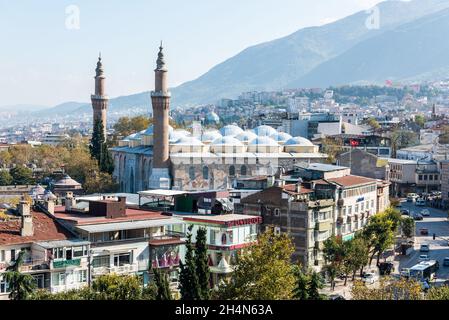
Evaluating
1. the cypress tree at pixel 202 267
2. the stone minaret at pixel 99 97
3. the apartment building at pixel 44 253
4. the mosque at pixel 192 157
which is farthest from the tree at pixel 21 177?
the cypress tree at pixel 202 267

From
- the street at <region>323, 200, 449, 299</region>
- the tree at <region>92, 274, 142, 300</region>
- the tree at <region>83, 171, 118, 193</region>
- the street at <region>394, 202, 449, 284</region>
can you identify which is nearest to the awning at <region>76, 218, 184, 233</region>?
the tree at <region>92, 274, 142, 300</region>

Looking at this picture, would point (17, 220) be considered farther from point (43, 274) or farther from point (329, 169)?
point (329, 169)

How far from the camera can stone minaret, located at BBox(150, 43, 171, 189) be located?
43156 mm

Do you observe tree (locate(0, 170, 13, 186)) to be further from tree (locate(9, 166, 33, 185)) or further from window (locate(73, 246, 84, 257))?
window (locate(73, 246, 84, 257))

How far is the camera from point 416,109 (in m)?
166

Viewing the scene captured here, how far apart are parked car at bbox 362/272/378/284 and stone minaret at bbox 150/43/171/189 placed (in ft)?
57.1

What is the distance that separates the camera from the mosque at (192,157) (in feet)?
142

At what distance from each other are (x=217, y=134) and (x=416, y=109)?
4698 inches

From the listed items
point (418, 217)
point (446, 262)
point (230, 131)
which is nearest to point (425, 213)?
point (418, 217)

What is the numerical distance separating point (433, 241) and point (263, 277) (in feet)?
60.2

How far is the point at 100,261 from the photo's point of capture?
20.6m

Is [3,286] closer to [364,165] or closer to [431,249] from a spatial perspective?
[431,249]

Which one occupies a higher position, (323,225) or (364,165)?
(364,165)

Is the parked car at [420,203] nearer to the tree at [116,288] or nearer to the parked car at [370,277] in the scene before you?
the parked car at [370,277]
